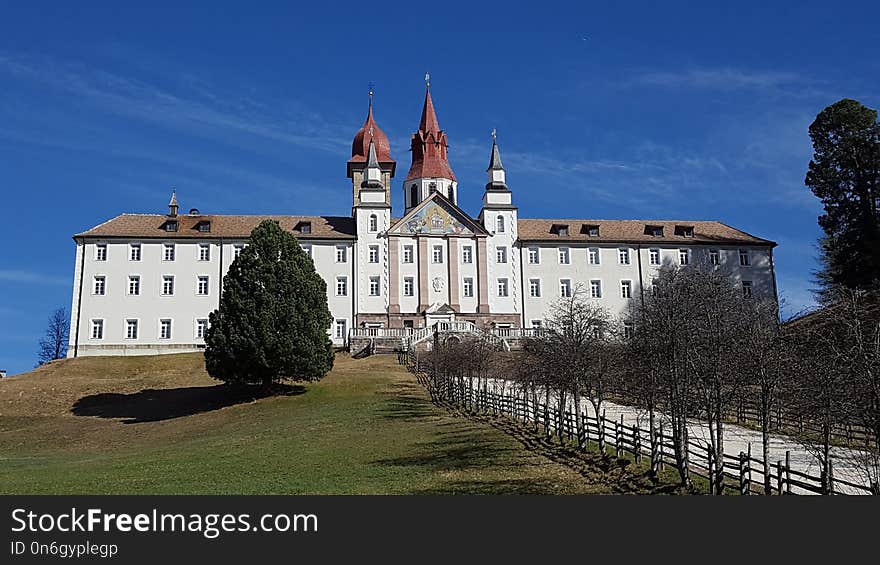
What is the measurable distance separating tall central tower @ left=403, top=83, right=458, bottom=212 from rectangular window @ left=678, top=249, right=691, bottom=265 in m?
18.6

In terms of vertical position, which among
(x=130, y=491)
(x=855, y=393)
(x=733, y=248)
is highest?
(x=733, y=248)

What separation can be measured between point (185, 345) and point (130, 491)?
42.1m

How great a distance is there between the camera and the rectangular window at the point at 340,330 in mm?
64438

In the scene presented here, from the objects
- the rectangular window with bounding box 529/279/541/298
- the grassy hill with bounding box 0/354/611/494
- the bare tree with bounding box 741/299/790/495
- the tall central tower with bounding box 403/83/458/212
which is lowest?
the grassy hill with bounding box 0/354/611/494

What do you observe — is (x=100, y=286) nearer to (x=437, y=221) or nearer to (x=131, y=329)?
(x=131, y=329)

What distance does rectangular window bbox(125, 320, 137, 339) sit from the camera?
6259 cm

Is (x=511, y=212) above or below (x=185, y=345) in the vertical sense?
above

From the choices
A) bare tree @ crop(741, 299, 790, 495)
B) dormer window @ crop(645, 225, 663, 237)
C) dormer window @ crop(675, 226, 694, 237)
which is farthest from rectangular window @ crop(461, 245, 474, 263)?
bare tree @ crop(741, 299, 790, 495)

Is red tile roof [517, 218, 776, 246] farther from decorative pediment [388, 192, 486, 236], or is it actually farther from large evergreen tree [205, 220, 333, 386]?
large evergreen tree [205, 220, 333, 386]

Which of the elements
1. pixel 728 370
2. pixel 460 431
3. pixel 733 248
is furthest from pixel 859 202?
pixel 728 370

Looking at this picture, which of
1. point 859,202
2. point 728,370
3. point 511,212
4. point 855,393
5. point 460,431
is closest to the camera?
point 855,393

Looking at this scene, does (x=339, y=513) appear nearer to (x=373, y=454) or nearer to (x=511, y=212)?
(x=373, y=454)

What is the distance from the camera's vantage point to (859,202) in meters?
58.8

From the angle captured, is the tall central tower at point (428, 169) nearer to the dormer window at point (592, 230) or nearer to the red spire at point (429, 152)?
the red spire at point (429, 152)
